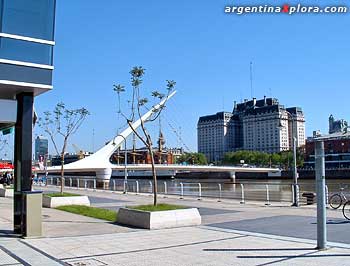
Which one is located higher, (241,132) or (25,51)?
(241,132)

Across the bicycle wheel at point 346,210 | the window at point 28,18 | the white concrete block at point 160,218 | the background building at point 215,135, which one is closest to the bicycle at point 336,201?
the bicycle wheel at point 346,210

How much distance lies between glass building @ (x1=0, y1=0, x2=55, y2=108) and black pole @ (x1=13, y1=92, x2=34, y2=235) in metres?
0.36

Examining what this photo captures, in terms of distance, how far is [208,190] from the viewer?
101 feet

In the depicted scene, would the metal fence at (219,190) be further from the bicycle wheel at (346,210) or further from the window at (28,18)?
the window at (28,18)

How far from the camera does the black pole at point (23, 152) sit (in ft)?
35.8

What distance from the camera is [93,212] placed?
55.3 ft

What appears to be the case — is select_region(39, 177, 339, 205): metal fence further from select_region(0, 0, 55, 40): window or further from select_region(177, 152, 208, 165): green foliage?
select_region(177, 152, 208, 165): green foliage

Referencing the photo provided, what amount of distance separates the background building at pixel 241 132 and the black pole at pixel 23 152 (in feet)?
382

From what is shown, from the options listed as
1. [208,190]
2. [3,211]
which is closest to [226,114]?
[208,190]

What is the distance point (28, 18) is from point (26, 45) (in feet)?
2.19

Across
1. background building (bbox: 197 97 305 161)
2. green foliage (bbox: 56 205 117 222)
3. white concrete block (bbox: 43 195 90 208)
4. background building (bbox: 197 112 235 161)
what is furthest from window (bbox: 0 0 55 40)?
background building (bbox: 197 112 235 161)

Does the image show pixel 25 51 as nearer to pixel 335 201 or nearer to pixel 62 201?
pixel 62 201

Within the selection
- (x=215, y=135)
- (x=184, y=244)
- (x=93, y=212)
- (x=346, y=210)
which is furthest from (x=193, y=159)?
(x=184, y=244)

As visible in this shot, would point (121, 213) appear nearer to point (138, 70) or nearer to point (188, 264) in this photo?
point (138, 70)
